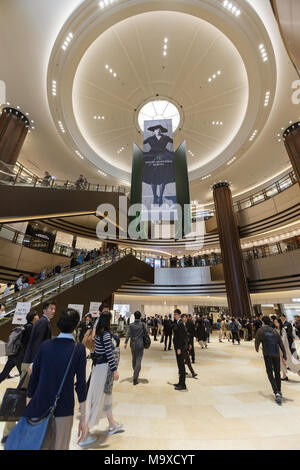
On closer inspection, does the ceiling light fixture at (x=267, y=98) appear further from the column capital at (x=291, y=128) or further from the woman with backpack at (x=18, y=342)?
the woman with backpack at (x=18, y=342)

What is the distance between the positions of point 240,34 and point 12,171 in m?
11.2

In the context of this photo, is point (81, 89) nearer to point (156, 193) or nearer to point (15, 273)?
point (156, 193)

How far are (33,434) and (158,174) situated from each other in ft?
32.1

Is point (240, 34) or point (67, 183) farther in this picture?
point (67, 183)

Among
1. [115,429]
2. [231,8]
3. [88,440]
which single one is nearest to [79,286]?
[115,429]

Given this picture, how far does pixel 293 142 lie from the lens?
42.0ft

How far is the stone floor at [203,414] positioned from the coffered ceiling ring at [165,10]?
12.3 metres

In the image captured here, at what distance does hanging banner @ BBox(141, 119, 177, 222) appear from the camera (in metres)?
10.1

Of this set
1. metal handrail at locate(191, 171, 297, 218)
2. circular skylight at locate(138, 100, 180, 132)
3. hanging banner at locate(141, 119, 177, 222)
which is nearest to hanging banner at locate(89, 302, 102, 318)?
hanging banner at locate(141, 119, 177, 222)

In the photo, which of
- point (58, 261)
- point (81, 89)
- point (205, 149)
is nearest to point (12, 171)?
point (81, 89)

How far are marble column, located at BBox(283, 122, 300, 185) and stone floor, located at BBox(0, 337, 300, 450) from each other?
460 inches

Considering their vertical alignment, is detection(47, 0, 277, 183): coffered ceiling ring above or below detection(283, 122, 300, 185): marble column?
above

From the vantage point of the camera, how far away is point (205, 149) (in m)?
16.2

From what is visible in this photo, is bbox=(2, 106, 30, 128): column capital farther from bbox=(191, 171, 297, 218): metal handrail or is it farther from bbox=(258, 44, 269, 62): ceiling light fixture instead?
bbox=(191, 171, 297, 218): metal handrail
